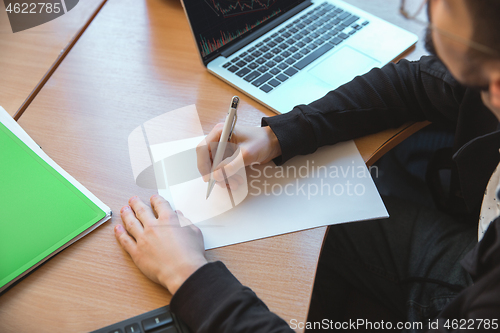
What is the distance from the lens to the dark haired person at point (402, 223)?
1.46ft

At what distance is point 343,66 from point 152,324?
0.63 metres

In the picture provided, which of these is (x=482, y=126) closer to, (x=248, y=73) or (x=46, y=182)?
(x=248, y=73)

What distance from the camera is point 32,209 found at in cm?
60

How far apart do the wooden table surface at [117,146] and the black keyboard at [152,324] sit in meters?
0.01

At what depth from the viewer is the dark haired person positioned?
444 mm

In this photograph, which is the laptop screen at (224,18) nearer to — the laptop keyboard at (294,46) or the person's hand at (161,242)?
the laptop keyboard at (294,46)

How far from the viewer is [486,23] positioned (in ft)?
1.29

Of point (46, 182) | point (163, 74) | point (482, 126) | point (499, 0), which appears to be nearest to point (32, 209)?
point (46, 182)

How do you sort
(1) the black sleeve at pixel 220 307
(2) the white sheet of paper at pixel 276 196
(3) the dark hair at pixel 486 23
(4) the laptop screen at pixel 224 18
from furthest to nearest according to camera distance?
(4) the laptop screen at pixel 224 18
(2) the white sheet of paper at pixel 276 196
(1) the black sleeve at pixel 220 307
(3) the dark hair at pixel 486 23

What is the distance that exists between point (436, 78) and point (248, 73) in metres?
0.37

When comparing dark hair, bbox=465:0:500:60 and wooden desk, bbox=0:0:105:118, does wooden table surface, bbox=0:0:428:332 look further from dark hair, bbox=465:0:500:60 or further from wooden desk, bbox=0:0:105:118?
dark hair, bbox=465:0:500:60

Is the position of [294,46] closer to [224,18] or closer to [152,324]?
[224,18]

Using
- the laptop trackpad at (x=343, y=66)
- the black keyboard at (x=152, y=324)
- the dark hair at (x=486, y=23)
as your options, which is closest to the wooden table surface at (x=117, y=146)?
the black keyboard at (x=152, y=324)

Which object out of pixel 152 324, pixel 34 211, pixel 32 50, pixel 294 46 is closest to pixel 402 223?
Answer: pixel 294 46
